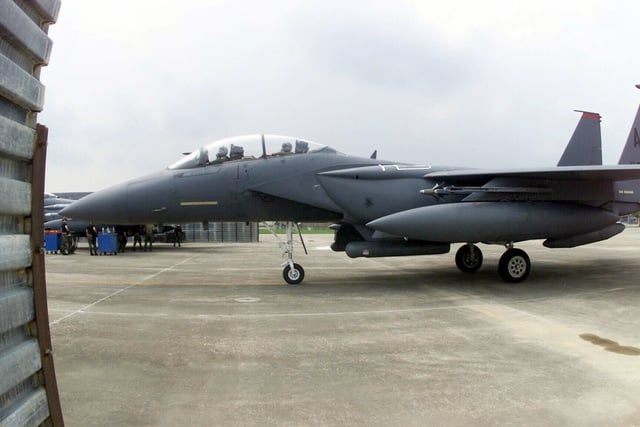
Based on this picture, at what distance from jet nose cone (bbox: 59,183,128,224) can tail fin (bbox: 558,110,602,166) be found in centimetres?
1087

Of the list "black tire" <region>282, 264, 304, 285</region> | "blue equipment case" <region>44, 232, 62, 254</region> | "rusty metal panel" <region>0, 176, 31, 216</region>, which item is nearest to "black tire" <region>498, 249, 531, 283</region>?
"black tire" <region>282, 264, 304, 285</region>

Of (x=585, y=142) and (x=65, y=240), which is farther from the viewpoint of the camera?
(x=65, y=240)

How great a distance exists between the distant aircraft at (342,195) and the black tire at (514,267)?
0.02 metres

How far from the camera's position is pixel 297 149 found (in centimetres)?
931

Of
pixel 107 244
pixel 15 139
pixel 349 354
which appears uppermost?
pixel 15 139

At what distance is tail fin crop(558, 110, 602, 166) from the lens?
12352 millimetres

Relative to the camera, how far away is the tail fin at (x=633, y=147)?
1272 centimetres

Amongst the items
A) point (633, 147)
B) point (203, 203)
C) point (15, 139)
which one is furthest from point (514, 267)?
point (15, 139)

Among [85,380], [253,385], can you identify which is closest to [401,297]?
[253,385]

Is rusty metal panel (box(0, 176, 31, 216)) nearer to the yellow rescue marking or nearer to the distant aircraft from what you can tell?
the distant aircraft

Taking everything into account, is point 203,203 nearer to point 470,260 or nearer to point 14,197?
point 470,260

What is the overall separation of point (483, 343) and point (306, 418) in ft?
8.27

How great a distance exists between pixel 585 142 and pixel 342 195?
7593 millimetres

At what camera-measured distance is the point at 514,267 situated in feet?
29.6
